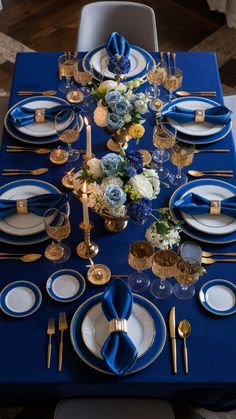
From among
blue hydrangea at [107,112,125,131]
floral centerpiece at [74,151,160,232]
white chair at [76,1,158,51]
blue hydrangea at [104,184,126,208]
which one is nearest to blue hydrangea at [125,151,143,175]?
floral centerpiece at [74,151,160,232]

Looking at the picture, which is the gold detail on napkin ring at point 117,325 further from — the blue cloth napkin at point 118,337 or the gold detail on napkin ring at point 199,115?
the gold detail on napkin ring at point 199,115

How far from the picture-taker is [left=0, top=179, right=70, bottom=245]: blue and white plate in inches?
76.5

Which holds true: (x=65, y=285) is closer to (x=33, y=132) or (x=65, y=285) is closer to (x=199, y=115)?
(x=33, y=132)

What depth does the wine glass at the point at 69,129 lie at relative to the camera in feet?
7.29

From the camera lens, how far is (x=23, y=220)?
2.01 meters

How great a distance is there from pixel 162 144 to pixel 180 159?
13 cm

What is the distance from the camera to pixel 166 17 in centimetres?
454

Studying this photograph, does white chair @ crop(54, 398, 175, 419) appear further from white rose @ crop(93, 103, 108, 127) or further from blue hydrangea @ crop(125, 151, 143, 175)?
white rose @ crop(93, 103, 108, 127)

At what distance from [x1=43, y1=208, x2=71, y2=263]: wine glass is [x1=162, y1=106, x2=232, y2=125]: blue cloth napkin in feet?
2.47

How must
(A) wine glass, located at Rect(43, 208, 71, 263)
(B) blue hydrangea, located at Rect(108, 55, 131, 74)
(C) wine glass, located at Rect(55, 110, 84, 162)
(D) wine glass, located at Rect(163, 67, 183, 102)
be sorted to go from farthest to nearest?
(D) wine glass, located at Rect(163, 67, 183, 102)
(B) blue hydrangea, located at Rect(108, 55, 131, 74)
(C) wine glass, located at Rect(55, 110, 84, 162)
(A) wine glass, located at Rect(43, 208, 71, 263)

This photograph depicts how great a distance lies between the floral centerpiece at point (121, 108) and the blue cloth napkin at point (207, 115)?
301mm

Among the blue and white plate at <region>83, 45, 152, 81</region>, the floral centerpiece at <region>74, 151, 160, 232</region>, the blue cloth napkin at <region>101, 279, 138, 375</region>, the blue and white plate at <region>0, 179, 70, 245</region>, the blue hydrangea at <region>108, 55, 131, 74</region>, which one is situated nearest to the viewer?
the blue cloth napkin at <region>101, 279, 138, 375</region>

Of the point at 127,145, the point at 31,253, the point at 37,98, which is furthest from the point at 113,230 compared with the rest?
the point at 37,98

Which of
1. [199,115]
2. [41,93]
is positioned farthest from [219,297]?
[41,93]
